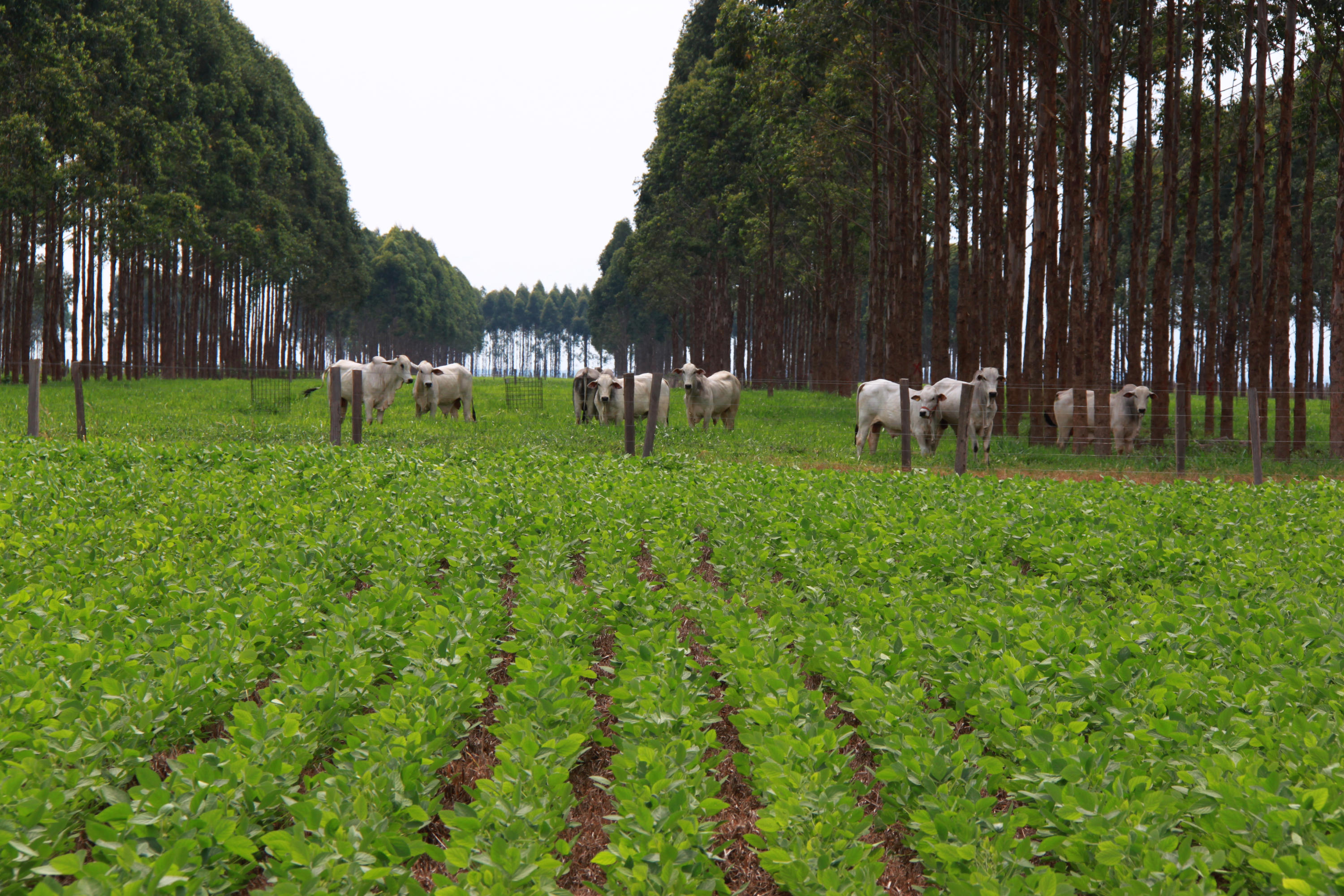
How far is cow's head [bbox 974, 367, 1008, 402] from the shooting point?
59.2 feet

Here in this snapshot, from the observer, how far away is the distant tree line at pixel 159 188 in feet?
89.7

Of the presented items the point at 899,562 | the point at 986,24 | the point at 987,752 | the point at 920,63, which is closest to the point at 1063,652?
the point at 987,752

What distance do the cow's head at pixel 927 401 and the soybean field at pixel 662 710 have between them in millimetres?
10063

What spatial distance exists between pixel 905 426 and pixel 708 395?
9013mm

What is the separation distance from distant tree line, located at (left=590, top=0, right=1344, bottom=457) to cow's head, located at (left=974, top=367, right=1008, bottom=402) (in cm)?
137

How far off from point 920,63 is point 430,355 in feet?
292

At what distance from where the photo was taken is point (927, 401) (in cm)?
1817

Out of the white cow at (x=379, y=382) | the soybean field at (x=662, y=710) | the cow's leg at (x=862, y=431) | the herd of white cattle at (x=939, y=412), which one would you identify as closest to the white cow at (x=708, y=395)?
the cow's leg at (x=862, y=431)

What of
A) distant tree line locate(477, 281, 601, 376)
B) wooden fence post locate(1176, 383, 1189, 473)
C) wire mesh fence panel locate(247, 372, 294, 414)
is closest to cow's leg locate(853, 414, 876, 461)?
wooden fence post locate(1176, 383, 1189, 473)

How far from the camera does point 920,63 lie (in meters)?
23.4

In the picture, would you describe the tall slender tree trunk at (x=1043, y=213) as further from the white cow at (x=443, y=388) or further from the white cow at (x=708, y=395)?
the white cow at (x=443, y=388)

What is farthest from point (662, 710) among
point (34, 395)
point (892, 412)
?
point (34, 395)

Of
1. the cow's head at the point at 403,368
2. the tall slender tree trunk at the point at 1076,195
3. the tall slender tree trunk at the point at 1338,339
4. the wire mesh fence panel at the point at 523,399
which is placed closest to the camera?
the tall slender tree trunk at the point at 1338,339

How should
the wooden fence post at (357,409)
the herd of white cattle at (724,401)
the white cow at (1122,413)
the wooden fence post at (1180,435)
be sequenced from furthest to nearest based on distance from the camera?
the white cow at (1122,413), the herd of white cattle at (724,401), the wooden fence post at (357,409), the wooden fence post at (1180,435)
